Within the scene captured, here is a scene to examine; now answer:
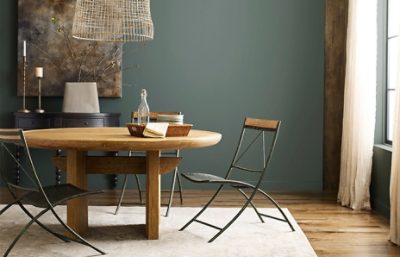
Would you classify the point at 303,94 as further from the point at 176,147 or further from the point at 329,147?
the point at 176,147

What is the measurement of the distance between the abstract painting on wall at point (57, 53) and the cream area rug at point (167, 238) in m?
1.66

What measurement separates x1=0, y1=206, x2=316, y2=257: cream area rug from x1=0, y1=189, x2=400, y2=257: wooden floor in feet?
0.56

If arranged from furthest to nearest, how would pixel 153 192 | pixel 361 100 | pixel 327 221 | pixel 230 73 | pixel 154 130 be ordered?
pixel 230 73
pixel 361 100
pixel 327 221
pixel 153 192
pixel 154 130

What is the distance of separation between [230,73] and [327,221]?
83.7 inches

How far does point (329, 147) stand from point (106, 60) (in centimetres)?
251

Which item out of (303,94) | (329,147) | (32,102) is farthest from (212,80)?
(32,102)

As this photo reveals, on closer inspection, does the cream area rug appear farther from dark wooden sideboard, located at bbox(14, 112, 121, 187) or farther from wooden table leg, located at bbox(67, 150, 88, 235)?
dark wooden sideboard, located at bbox(14, 112, 121, 187)

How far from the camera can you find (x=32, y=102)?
6375mm

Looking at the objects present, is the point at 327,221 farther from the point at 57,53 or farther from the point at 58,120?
the point at 57,53

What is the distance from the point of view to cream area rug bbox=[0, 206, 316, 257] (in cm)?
388

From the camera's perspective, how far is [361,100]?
548cm

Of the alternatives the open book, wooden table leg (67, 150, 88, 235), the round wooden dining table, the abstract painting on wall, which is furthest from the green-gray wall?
the open book

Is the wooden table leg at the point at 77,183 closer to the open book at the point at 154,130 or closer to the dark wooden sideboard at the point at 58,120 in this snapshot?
the open book at the point at 154,130

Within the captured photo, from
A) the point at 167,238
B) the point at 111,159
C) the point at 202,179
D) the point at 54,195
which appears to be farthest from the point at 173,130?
the point at 54,195
